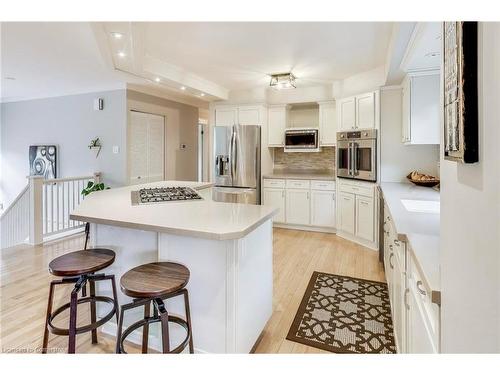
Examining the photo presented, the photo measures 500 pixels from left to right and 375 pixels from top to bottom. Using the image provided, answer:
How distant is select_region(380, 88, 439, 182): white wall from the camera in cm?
379

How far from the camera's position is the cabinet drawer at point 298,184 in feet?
15.6

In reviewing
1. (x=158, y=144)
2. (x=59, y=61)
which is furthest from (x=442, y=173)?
(x=158, y=144)

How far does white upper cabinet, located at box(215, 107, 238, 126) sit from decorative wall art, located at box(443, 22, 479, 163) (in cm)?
455

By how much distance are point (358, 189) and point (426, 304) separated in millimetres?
3209

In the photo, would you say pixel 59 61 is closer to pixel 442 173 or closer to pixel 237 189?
pixel 237 189

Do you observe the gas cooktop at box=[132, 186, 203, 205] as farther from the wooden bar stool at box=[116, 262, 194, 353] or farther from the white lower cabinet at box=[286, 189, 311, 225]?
the white lower cabinet at box=[286, 189, 311, 225]

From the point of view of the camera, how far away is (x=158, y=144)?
207 inches

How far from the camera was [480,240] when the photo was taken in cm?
64

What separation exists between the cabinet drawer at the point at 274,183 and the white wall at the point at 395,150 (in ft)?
5.31

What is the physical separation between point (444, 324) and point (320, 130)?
435cm

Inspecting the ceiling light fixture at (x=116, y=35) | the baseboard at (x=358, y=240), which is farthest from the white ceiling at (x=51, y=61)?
the baseboard at (x=358, y=240)

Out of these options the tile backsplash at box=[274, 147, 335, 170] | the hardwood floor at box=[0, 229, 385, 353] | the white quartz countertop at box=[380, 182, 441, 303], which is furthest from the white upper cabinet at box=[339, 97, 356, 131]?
the white quartz countertop at box=[380, 182, 441, 303]

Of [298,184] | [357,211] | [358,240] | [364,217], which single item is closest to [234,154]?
[298,184]

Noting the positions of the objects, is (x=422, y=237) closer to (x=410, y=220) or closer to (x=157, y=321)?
(x=410, y=220)
